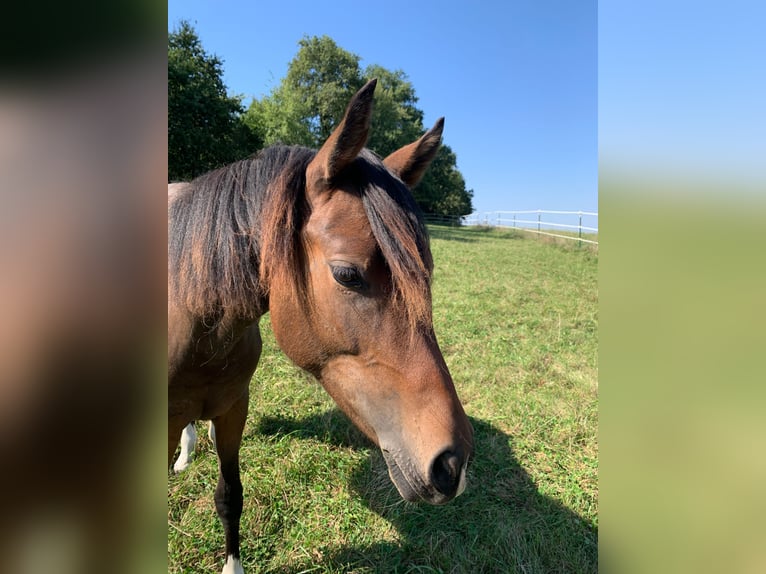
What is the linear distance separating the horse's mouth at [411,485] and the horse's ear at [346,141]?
0.95 m

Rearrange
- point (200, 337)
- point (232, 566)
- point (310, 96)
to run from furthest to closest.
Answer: point (310, 96)
point (232, 566)
point (200, 337)

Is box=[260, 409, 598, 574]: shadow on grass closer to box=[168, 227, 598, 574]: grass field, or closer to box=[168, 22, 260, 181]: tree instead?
box=[168, 227, 598, 574]: grass field

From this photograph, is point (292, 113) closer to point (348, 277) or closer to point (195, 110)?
point (195, 110)

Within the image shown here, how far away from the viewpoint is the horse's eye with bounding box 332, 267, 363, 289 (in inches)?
48.0

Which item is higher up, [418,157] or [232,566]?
[418,157]

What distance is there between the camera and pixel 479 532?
245 cm

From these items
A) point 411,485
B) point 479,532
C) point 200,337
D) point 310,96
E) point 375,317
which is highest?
point 310,96

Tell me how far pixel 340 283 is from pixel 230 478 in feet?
5.48

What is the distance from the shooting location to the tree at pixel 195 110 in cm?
1409

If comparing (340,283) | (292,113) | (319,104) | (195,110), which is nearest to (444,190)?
(319,104)

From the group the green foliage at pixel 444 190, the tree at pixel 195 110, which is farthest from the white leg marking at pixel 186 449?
the green foliage at pixel 444 190
